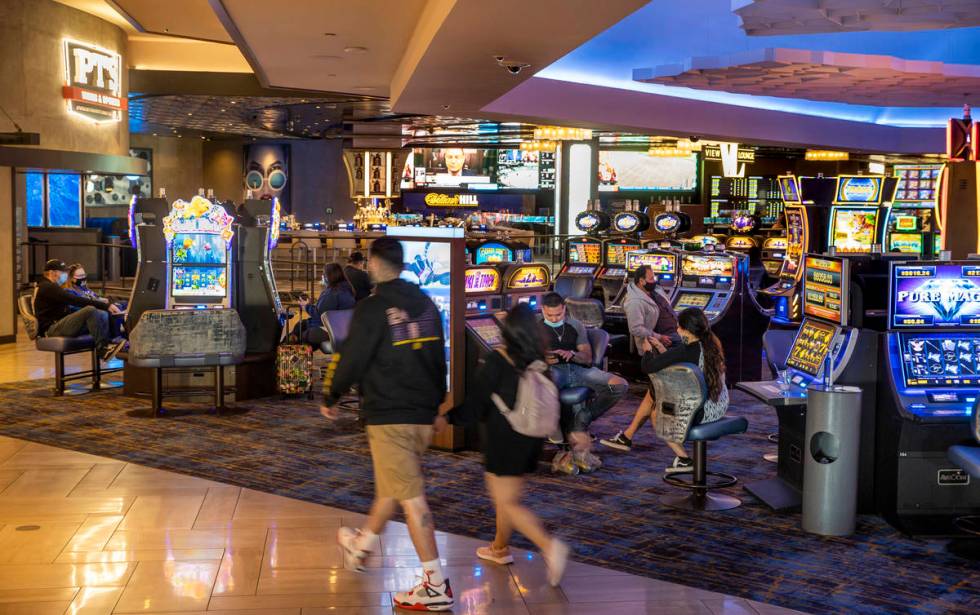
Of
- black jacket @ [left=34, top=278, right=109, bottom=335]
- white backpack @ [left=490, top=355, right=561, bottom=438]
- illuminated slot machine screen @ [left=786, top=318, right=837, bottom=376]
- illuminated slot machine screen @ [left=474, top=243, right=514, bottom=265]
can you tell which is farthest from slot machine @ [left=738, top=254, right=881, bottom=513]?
black jacket @ [left=34, top=278, right=109, bottom=335]

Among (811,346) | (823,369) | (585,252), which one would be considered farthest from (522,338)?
(585,252)

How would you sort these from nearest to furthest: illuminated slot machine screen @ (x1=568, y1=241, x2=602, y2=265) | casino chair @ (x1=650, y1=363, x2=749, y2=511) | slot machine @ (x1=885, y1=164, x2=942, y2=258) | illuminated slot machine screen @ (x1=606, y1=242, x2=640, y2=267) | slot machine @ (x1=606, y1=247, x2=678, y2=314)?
casino chair @ (x1=650, y1=363, x2=749, y2=511) → slot machine @ (x1=606, y1=247, x2=678, y2=314) → illuminated slot machine screen @ (x1=606, y1=242, x2=640, y2=267) → illuminated slot machine screen @ (x1=568, y1=241, x2=602, y2=265) → slot machine @ (x1=885, y1=164, x2=942, y2=258)

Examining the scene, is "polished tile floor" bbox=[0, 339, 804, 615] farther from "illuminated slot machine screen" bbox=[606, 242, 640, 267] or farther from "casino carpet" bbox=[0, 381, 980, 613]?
"illuminated slot machine screen" bbox=[606, 242, 640, 267]

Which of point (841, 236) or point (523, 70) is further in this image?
point (841, 236)

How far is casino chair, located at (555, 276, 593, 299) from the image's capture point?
1228 centimetres

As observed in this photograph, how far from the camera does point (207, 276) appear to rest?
9.62 metres

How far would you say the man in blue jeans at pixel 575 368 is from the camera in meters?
7.07

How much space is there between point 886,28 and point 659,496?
232 inches

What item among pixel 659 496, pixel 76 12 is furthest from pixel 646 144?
pixel 659 496

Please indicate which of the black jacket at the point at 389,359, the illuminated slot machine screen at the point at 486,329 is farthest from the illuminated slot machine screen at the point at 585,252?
the black jacket at the point at 389,359

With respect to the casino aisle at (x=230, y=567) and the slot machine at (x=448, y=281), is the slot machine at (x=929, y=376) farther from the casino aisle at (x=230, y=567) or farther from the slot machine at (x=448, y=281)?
the slot machine at (x=448, y=281)

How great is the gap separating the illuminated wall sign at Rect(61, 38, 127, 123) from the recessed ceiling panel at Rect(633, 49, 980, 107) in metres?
7.56

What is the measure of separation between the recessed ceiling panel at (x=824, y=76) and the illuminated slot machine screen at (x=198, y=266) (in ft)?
19.3

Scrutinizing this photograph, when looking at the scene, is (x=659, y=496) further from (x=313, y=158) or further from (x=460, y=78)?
(x=313, y=158)
